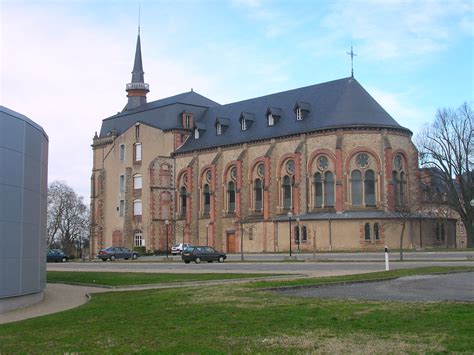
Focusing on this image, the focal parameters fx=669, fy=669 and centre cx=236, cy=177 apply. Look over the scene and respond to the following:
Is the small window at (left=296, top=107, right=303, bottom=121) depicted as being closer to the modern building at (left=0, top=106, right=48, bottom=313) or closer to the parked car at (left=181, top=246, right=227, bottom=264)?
the parked car at (left=181, top=246, right=227, bottom=264)

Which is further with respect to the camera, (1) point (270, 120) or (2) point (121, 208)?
(2) point (121, 208)

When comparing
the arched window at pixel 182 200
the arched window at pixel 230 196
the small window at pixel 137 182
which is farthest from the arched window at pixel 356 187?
the small window at pixel 137 182

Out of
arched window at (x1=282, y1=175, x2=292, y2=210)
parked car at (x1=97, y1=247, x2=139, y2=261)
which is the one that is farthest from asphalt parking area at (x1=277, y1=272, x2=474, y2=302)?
arched window at (x1=282, y1=175, x2=292, y2=210)

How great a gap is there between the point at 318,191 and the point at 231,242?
1194 cm

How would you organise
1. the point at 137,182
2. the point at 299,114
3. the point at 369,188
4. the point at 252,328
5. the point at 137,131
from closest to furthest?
1. the point at 252,328
2. the point at 369,188
3. the point at 299,114
4. the point at 137,182
5. the point at 137,131

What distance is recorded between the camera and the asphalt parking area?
16736 millimetres

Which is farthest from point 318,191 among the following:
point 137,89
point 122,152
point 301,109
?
point 137,89

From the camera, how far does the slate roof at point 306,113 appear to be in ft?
207

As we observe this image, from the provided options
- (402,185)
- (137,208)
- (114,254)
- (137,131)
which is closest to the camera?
(114,254)

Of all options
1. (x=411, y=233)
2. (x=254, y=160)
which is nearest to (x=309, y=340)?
(x=411, y=233)

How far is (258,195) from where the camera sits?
227 ft

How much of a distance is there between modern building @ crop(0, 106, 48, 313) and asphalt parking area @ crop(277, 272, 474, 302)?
7.78 metres

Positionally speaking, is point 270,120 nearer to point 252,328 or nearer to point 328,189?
point 328,189

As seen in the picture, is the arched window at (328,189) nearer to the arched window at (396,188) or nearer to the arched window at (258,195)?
the arched window at (396,188)
